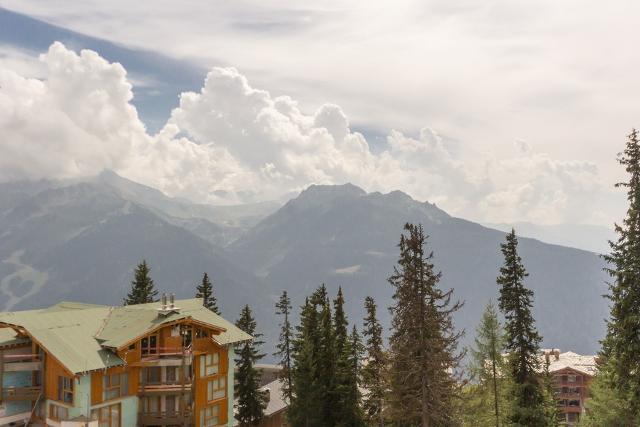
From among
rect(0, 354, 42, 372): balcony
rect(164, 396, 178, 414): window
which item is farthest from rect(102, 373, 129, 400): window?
rect(0, 354, 42, 372): balcony

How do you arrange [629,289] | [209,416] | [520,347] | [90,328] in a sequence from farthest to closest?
[209,416] → [90,328] → [520,347] → [629,289]

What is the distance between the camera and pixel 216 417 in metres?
52.9

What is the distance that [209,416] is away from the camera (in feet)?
171

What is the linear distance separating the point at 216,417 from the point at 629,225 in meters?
39.1

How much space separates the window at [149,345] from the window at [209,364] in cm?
477

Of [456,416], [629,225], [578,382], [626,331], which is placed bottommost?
[578,382]

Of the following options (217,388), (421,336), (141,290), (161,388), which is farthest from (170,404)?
(141,290)

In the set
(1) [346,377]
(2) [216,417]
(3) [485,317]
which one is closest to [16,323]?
(2) [216,417]

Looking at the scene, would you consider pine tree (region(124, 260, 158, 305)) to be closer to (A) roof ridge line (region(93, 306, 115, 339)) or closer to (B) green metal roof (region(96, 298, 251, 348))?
(B) green metal roof (region(96, 298, 251, 348))

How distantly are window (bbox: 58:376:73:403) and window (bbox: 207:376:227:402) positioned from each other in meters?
12.7

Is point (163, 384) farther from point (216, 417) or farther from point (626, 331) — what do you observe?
point (626, 331)

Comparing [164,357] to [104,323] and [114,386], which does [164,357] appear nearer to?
[114,386]

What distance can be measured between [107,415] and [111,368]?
374 cm

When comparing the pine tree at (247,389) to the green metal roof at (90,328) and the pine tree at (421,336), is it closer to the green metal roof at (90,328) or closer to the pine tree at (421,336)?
the green metal roof at (90,328)
